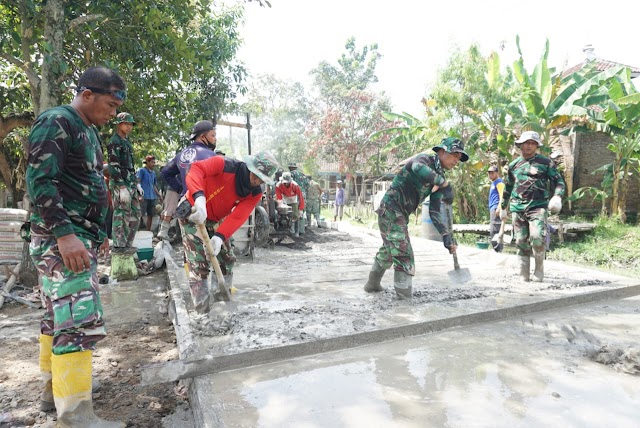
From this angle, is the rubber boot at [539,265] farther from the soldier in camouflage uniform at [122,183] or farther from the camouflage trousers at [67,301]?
the soldier in camouflage uniform at [122,183]

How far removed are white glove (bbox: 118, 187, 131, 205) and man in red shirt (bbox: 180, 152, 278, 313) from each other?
2.30 m

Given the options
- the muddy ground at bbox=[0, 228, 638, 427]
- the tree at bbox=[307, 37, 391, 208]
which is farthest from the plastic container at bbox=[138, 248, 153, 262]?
the tree at bbox=[307, 37, 391, 208]

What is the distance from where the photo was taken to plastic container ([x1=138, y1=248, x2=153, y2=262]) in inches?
255

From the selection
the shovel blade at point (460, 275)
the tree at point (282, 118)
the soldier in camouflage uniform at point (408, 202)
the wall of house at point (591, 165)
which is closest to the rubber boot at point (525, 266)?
the shovel blade at point (460, 275)

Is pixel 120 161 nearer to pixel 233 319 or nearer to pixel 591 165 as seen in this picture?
pixel 233 319

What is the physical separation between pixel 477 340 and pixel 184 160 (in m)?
3.11

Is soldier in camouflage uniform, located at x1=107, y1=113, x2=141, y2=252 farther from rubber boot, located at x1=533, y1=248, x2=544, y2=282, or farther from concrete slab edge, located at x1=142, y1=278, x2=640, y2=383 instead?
rubber boot, located at x1=533, y1=248, x2=544, y2=282

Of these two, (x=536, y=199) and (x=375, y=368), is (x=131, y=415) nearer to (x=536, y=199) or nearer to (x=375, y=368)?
(x=375, y=368)

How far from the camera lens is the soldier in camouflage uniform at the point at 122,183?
5492mm

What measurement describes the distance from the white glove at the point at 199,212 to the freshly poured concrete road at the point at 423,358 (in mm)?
869

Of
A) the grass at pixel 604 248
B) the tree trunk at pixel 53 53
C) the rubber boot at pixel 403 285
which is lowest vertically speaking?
the grass at pixel 604 248

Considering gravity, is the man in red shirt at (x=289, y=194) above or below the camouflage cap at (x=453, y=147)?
below

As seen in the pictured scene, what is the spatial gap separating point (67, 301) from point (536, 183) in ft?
17.3

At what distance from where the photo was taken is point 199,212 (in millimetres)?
3293
